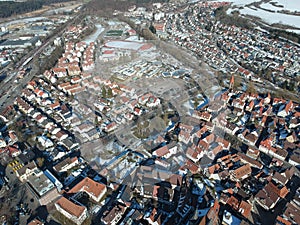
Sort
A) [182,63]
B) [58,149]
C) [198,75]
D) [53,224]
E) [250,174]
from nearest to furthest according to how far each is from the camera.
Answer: [53,224] → [250,174] → [58,149] → [198,75] → [182,63]

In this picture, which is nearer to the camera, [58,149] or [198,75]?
[58,149]

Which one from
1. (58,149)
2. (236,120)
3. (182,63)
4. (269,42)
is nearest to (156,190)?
(58,149)

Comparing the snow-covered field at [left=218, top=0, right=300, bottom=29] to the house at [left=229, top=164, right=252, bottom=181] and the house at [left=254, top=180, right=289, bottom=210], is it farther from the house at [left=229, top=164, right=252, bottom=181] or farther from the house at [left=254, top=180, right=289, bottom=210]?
the house at [left=254, top=180, right=289, bottom=210]

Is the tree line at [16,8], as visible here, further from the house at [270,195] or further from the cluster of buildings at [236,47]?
the house at [270,195]

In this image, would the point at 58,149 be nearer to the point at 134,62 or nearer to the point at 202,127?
the point at 202,127

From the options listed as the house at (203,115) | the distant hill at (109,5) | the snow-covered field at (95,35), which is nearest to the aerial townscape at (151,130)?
the house at (203,115)

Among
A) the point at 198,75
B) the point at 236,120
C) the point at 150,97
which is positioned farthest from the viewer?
the point at 198,75

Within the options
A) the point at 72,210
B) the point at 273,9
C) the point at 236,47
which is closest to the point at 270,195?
the point at 72,210
